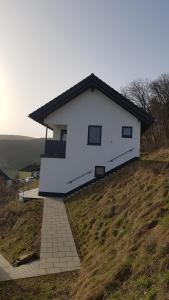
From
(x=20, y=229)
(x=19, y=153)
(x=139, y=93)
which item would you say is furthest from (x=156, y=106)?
(x=19, y=153)

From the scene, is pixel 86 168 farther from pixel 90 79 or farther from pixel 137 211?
pixel 137 211

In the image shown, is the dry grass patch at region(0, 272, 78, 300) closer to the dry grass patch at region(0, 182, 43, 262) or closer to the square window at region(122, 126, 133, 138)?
the dry grass patch at region(0, 182, 43, 262)

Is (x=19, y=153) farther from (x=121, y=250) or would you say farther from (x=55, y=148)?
(x=121, y=250)

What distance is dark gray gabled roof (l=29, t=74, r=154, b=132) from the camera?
23.1 meters

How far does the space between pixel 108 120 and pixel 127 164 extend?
325 centimetres

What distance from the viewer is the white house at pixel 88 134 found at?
23.0m

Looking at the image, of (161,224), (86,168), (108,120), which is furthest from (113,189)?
(161,224)

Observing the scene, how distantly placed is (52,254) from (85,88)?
13.5m

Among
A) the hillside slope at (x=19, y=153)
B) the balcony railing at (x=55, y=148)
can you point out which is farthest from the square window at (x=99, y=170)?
the hillside slope at (x=19, y=153)

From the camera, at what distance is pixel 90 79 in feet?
76.4

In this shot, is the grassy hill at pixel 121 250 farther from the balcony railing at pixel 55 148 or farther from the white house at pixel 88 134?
the balcony railing at pixel 55 148

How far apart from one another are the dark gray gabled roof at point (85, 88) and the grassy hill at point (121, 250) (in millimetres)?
7273

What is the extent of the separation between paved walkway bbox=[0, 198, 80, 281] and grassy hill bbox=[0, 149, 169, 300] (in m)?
0.38

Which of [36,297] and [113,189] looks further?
[113,189]
